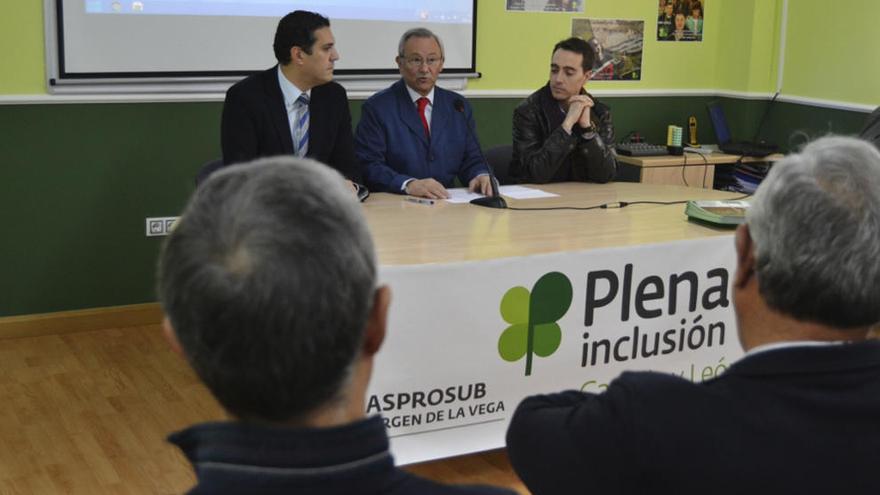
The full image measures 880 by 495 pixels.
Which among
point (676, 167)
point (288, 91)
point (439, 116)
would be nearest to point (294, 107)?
point (288, 91)

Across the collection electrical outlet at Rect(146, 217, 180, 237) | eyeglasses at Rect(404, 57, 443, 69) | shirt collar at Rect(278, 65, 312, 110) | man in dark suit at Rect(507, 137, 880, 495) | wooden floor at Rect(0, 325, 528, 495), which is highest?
eyeglasses at Rect(404, 57, 443, 69)

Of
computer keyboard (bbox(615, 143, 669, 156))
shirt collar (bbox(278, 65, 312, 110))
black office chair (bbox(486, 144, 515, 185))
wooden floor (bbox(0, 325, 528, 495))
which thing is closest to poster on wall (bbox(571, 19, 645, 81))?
computer keyboard (bbox(615, 143, 669, 156))

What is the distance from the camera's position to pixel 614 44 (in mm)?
5516

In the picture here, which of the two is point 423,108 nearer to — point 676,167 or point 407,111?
point 407,111

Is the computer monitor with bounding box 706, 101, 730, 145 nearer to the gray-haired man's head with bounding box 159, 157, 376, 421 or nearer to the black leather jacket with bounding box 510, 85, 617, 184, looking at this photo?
the black leather jacket with bounding box 510, 85, 617, 184

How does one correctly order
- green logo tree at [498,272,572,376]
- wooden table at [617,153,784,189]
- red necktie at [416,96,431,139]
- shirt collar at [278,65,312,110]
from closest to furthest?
green logo tree at [498,272,572,376], shirt collar at [278,65,312,110], red necktie at [416,96,431,139], wooden table at [617,153,784,189]

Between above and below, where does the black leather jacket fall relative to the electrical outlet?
above

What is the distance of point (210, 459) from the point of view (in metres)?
0.84

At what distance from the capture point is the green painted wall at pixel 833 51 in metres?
5.12

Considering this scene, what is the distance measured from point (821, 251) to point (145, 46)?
144 inches

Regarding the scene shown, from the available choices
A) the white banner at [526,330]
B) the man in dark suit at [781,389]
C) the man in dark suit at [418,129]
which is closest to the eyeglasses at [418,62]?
the man in dark suit at [418,129]

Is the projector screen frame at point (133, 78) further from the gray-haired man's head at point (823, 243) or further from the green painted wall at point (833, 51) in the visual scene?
the gray-haired man's head at point (823, 243)

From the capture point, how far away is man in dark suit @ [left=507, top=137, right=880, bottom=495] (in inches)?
45.6

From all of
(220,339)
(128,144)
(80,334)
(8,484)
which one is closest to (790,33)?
(128,144)
